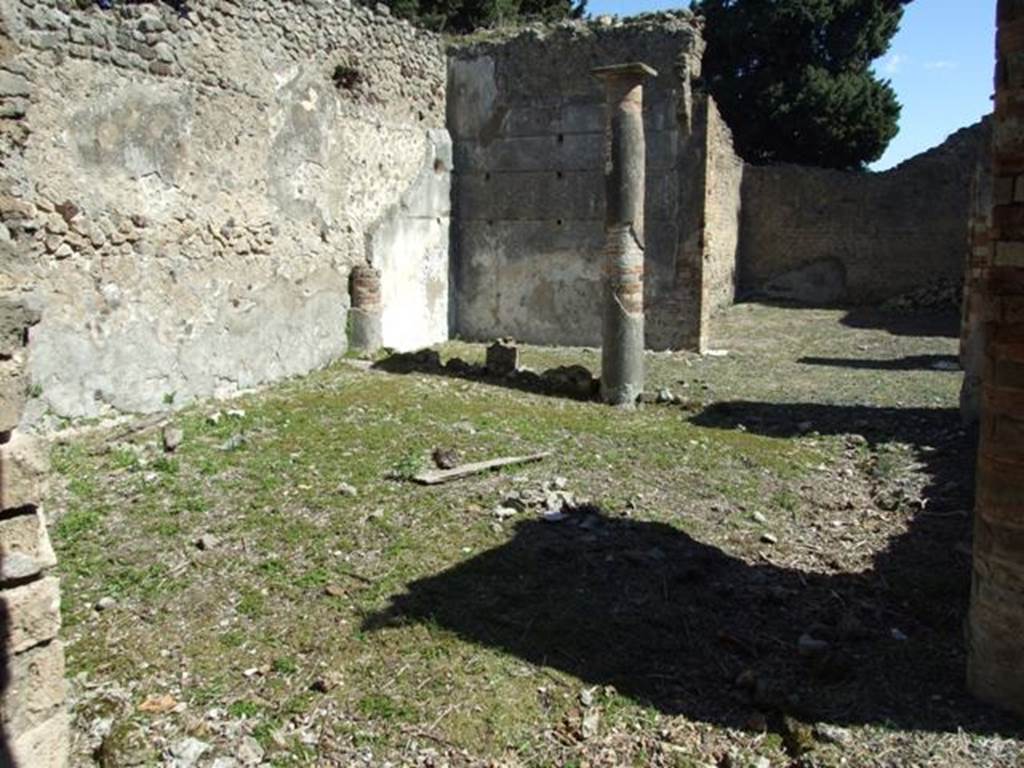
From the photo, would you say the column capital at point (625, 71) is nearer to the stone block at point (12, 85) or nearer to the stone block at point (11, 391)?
the stone block at point (12, 85)

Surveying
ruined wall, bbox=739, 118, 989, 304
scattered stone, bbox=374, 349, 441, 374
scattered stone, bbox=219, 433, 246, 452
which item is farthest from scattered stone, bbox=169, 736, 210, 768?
ruined wall, bbox=739, 118, 989, 304

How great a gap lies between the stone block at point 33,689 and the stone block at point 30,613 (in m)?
0.03

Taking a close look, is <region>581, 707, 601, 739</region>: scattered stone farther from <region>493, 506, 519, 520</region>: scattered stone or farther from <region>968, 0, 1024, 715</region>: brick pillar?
<region>493, 506, 519, 520</region>: scattered stone

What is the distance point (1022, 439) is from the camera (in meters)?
3.43

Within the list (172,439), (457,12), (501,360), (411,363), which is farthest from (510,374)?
(457,12)

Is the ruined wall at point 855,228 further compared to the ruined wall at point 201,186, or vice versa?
the ruined wall at point 855,228

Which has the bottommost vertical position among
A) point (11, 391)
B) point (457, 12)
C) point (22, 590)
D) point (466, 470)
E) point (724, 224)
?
point (466, 470)

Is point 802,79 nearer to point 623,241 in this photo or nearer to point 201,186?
point 623,241

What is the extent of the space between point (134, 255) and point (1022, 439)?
6.60m

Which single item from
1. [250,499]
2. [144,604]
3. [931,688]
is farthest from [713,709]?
[250,499]

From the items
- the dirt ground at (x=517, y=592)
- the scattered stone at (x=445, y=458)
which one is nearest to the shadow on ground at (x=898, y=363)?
the dirt ground at (x=517, y=592)

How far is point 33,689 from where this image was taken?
2.77m

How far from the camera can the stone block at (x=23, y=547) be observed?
272cm

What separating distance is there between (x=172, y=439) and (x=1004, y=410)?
5.46 metres
